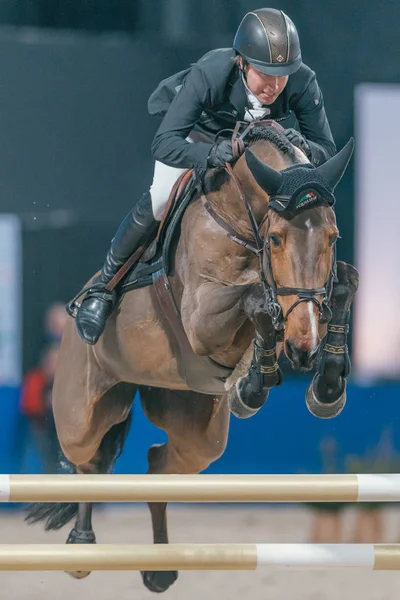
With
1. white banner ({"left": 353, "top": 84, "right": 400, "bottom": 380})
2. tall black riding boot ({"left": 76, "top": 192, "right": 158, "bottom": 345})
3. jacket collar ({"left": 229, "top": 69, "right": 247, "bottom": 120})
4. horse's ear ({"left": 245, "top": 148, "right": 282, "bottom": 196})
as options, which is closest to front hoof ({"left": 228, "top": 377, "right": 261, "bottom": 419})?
horse's ear ({"left": 245, "top": 148, "right": 282, "bottom": 196})

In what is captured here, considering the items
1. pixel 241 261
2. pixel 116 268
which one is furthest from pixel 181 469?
pixel 241 261

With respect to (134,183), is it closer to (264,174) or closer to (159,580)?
(159,580)

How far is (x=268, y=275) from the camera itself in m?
2.96

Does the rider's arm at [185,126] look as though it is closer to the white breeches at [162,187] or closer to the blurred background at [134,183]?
the white breeches at [162,187]

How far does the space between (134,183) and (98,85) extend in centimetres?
57

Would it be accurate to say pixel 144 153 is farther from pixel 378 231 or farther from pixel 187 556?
pixel 187 556

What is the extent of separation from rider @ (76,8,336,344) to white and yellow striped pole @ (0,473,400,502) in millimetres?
1073

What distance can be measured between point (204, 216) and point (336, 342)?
26.6 inches

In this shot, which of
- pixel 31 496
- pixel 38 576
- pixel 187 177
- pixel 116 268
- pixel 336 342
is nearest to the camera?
pixel 31 496

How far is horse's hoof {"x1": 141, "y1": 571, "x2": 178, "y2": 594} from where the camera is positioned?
4.29 m

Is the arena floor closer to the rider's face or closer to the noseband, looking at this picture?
the noseband

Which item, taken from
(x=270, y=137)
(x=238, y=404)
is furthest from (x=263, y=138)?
(x=238, y=404)

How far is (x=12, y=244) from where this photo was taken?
558 cm

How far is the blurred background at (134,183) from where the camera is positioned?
543cm
